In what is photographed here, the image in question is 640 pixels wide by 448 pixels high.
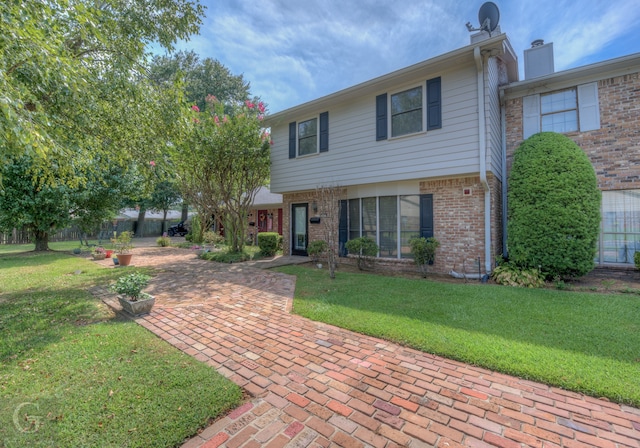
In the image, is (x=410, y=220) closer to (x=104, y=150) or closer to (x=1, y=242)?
(x=104, y=150)

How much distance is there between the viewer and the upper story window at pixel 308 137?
395 inches

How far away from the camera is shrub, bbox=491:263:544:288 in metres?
6.36

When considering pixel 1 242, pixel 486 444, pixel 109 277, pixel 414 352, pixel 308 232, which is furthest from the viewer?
pixel 1 242

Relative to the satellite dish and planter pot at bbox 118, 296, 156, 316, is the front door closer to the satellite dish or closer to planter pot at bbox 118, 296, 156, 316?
planter pot at bbox 118, 296, 156, 316

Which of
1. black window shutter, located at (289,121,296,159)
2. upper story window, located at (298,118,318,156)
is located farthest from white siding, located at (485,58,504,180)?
black window shutter, located at (289,121,296,159)

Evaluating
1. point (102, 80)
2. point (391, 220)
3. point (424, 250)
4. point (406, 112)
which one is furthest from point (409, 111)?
point (102, 80)

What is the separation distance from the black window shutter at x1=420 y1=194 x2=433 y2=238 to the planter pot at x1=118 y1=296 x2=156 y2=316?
6.65 meters

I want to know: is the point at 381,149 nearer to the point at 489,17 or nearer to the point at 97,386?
the point at 489,17

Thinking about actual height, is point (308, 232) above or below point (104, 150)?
below

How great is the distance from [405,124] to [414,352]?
6359 mm

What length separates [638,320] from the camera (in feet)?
13.8

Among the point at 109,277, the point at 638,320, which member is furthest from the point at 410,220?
the point at 109,277

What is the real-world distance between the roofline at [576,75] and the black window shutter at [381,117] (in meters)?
3.44

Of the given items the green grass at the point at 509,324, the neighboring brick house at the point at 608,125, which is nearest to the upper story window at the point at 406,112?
the neighboring brick house at the point at 608,125
